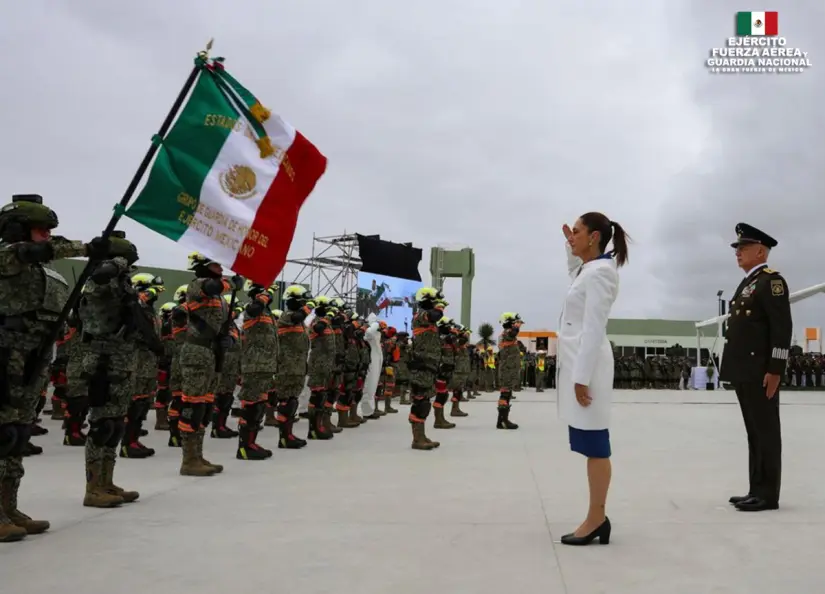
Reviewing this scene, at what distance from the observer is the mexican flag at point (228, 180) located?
4785 mm

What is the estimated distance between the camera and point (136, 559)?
3.79 m

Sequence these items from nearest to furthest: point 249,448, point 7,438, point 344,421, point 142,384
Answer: point 7,438, point 249,448, point 142,384, point 344,421

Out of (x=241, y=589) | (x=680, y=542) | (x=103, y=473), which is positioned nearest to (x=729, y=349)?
(x=680, y=542)

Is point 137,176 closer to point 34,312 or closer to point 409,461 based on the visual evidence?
point 34,312

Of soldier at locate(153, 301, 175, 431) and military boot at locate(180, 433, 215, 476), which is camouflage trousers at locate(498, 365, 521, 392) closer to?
soldier at locate(153, 301, 175, 431)

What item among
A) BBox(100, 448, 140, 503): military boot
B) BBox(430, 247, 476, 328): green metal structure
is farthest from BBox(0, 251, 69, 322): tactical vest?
BBox(430, 247, 476, 328): green metal structure

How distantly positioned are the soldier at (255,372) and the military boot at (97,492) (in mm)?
2791

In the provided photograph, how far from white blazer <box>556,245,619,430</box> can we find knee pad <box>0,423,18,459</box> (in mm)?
3227

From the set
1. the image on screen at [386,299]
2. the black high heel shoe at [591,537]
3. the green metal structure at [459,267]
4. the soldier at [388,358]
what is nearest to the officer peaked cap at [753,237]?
the black high heel shoe at [591,537]

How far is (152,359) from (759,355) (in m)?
7.25

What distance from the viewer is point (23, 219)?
431cm

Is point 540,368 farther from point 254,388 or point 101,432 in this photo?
point 101,432

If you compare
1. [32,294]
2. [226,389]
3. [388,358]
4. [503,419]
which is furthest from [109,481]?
[388,358]

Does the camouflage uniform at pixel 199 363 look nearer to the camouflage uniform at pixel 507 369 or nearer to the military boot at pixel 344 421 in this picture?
the military boot at pixel 344 421
